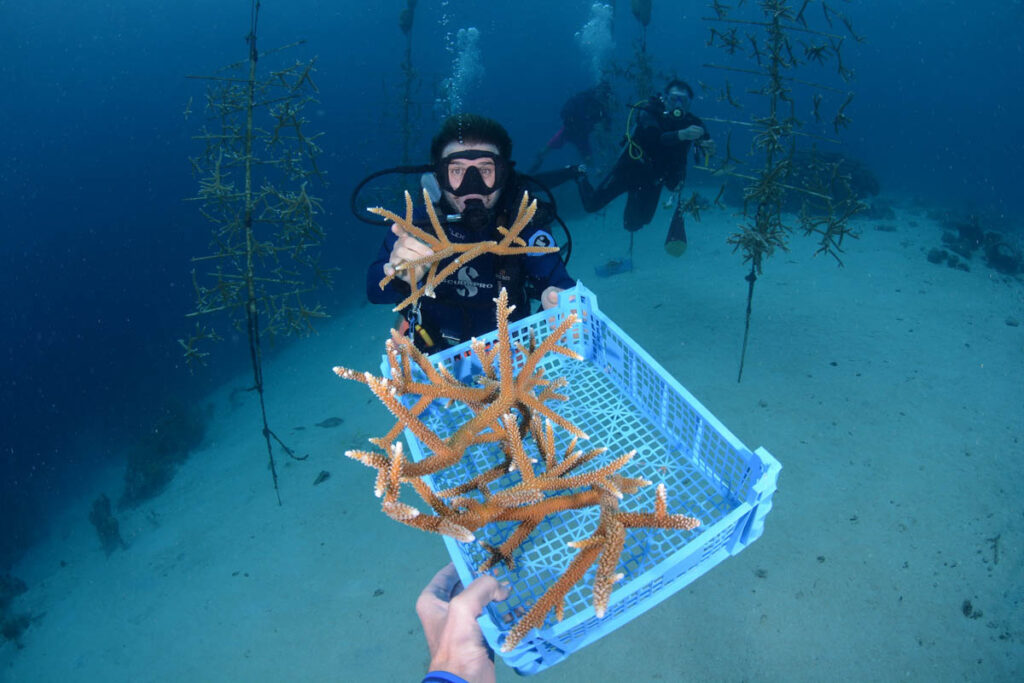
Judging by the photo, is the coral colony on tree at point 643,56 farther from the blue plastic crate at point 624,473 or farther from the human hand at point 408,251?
the human hand at point 408,251

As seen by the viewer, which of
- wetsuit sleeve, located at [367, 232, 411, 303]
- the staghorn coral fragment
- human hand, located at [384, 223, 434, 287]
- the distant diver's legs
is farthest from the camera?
the distant diver's legs

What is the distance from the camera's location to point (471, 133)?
3.10m

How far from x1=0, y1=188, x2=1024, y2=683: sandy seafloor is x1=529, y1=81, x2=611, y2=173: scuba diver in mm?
6734

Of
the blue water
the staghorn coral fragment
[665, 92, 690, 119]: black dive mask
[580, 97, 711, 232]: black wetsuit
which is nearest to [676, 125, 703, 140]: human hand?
[580, 97, 711, 232]: black wetsuit

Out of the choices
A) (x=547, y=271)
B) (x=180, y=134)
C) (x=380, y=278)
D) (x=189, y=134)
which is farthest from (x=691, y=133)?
(x=189, y=134)

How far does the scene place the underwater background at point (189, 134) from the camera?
49.4ft

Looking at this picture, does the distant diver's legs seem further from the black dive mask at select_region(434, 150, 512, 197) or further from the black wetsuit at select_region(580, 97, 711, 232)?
the black dive mask at select_region(434, 150, 512, 197)

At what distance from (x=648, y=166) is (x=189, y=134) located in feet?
223

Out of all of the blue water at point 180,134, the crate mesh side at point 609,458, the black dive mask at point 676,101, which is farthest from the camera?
the blue water at point 180,134

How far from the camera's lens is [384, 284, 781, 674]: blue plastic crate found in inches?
70.0

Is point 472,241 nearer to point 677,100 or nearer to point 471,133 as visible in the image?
point 471,133

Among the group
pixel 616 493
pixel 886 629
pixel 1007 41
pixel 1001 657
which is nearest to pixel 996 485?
pixel 1001 657

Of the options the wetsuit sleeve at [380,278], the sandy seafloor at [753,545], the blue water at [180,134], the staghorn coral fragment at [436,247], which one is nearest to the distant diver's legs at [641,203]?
the sandy seafloor at [753,545]

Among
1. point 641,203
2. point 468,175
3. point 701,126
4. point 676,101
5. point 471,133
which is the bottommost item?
point 641,203
